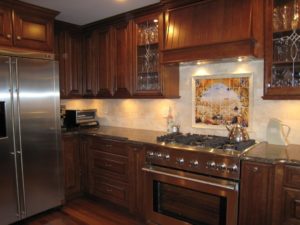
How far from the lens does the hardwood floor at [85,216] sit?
275 centimetres

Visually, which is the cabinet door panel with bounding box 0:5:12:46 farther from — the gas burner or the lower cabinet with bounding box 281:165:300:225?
the lower cabinet with bounding box 281:165:300:225

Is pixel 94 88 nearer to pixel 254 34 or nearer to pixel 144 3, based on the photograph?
pixel 144 3

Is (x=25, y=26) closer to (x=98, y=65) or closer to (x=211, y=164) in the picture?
(x=98, y=65)

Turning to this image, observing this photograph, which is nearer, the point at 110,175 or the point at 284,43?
the point at 284,43

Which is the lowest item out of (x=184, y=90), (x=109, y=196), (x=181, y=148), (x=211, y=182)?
(x=109, y=196)

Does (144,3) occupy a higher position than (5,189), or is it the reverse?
(144,3)

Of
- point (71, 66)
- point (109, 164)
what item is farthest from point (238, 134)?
point (71, 66)

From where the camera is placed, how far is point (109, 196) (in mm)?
3031

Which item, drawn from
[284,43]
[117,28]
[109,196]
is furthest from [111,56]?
[284,43]

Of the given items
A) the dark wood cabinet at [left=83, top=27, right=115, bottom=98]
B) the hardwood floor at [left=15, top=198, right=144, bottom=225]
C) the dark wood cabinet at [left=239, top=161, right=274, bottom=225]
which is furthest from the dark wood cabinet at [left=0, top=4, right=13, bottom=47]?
the dark wood cabinet at [left=239, top=161, right=274, bottom=225]

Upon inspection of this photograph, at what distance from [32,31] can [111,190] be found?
7.08 feet

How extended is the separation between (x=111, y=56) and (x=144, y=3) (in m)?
0.85

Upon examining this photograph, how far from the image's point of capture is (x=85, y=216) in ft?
9.46

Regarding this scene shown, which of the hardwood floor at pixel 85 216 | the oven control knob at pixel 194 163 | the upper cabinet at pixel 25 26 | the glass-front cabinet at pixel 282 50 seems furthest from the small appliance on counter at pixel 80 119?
the glass-front cabinet at pixel 282 50
